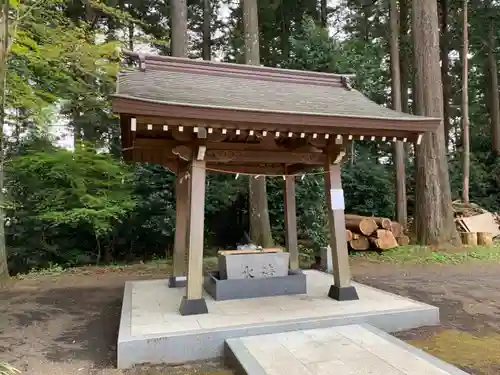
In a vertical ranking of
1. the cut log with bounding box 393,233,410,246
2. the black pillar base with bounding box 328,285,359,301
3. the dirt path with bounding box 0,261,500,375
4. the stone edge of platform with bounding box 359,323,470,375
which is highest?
the cut log with bounding box 393,233,410,246

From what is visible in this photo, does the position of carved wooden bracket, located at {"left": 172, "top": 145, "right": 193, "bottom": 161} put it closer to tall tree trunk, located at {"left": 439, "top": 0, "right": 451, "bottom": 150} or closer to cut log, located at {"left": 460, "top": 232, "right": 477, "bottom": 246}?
cut log, located at {"left": 460, "top": 232, "right": 477, "bottom": 246}

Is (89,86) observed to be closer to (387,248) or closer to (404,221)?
(387,248)

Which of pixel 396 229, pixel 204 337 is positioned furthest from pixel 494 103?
pixel 204 337

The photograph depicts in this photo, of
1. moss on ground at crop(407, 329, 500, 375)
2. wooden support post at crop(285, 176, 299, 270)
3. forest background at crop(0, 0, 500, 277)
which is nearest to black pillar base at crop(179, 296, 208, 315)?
moss on ground at crop(407, 329, 500, 375)

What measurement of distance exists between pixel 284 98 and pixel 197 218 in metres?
1.93

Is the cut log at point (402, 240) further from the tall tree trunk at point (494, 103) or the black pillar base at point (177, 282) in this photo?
the tall tree trunk at point (494, 103)

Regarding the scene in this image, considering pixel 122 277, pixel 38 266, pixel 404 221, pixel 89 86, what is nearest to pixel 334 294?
pixel 122 277

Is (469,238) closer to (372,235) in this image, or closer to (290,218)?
(372,235)

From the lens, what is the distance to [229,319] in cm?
377

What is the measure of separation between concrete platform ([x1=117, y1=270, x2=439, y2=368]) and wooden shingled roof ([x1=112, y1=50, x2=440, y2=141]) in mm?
1885

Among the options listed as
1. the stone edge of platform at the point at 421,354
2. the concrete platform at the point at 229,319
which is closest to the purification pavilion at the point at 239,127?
the concrete platform at the point at 229,319

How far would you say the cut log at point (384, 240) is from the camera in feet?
29.1

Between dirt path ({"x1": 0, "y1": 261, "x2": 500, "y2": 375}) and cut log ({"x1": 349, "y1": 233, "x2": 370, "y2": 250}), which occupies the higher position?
cut log ({"x1": 349, "y1": 233, "x2": 370, "y2": 250})

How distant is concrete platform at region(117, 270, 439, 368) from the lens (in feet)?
10.6
